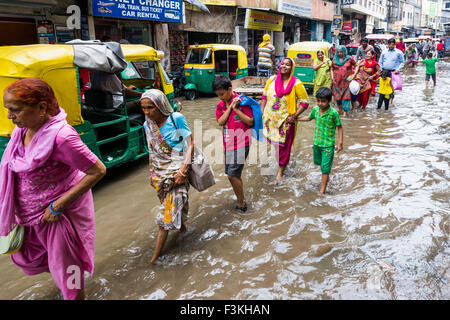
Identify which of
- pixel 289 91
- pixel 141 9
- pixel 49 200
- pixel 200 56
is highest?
pixel 141 9

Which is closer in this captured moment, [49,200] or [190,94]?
[49,200]

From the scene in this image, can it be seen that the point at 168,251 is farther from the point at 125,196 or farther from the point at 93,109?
the point at 93,109

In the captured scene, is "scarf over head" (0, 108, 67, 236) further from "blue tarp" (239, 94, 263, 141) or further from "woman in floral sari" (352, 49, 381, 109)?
"woman in floral sari" (352, 49, 381, 109)

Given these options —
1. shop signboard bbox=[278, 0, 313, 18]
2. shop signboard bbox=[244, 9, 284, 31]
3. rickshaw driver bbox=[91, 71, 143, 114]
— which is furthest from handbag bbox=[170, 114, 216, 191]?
shop signboard bbox=[278, 0, 313, 18]

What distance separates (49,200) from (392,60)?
33.9 ft

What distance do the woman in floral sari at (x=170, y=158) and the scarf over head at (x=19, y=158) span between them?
3.24 feet

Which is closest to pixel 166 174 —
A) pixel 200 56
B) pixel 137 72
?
pixel 137 72

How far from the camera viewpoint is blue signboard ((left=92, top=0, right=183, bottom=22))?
1038cm

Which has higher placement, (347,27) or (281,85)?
(347,27)

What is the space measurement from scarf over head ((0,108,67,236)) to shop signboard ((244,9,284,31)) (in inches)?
672

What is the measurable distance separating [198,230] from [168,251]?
0.52m

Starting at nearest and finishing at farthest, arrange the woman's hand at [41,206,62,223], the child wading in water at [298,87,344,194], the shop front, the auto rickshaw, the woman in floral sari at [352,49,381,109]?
the woman's hand at [41,206,62,223], the child wading in water at [298,87,344,194], the shop front, the woman in floral sari at [352,49,381,109], the auto rickshaw

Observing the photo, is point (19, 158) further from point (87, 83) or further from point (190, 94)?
point (190, 94)

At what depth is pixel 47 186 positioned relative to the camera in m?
2.13
